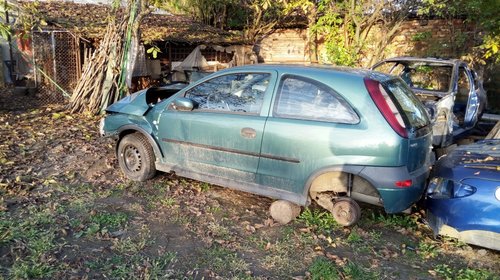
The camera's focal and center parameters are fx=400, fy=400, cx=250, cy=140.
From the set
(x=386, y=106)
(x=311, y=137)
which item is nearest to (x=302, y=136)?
(x=311, y=137)

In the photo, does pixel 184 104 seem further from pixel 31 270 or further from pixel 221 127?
pixel 31 270

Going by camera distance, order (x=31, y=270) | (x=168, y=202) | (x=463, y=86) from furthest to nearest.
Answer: (x=463, y=86), (x=168, y=202), (x=31, y=270)

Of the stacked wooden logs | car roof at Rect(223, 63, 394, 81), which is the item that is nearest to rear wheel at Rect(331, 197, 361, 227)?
car roof at Rect(223, 63, 394, 81)

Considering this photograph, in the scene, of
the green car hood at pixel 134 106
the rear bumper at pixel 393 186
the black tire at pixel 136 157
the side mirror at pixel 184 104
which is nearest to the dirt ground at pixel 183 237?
the black tire at pixel 136 157

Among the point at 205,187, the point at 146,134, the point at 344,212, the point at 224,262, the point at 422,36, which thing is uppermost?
the point at 422,36

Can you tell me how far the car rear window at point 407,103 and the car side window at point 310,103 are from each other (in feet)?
1.62

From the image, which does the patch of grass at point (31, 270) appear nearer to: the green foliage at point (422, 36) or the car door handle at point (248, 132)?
the car door handle at point (248, 132)

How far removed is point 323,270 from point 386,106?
1627 millimetres

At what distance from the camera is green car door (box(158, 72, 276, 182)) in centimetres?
434

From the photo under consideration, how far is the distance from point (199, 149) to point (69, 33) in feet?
29.4

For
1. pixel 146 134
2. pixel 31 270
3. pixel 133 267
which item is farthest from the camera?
pixel 146 134

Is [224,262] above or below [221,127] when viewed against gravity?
below

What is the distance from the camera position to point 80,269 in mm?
3324

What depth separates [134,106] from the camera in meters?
5.33
